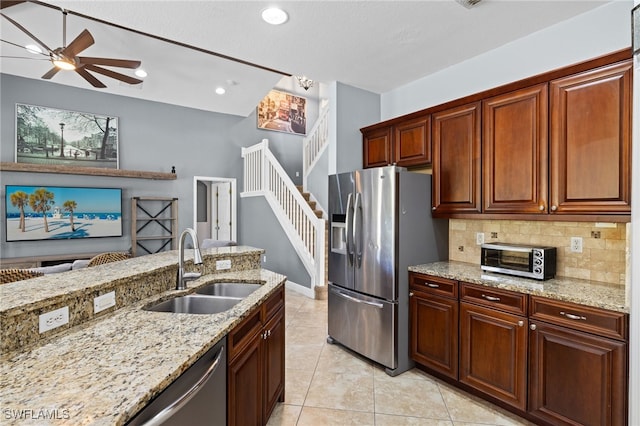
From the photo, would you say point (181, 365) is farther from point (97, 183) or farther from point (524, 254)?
point (97, 183)

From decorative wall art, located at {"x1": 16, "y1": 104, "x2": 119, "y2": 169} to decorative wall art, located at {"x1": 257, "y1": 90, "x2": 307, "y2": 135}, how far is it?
319 cm

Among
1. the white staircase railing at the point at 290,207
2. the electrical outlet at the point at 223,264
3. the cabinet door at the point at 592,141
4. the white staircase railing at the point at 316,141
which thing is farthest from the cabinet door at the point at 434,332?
the white staircase railing at the point at 316,141

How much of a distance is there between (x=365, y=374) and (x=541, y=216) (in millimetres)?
1926

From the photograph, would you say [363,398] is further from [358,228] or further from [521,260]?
[521,260]

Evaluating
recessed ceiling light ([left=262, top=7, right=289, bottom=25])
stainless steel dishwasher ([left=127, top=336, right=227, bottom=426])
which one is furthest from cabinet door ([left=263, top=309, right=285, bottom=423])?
recessed ceiling light ([left=262, top=7, right=289, bottom=25])

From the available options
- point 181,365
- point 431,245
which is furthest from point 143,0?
point 431,245

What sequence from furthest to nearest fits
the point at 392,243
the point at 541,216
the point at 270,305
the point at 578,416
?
the point at 392,243 < the point at 541,216 < the point at 270,305 < the point at 578,416

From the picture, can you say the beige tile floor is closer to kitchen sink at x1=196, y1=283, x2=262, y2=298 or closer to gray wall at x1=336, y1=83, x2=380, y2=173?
kitchen sink at x1=196, y1=283, x2=262, y2=298

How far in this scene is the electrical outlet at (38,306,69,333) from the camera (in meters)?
1.31

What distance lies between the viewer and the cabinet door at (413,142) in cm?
314

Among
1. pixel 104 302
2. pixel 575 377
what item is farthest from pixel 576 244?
pixel 104 302

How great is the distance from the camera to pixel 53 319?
136 cm

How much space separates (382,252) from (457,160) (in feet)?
3.46

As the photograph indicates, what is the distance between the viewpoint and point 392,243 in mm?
2809
